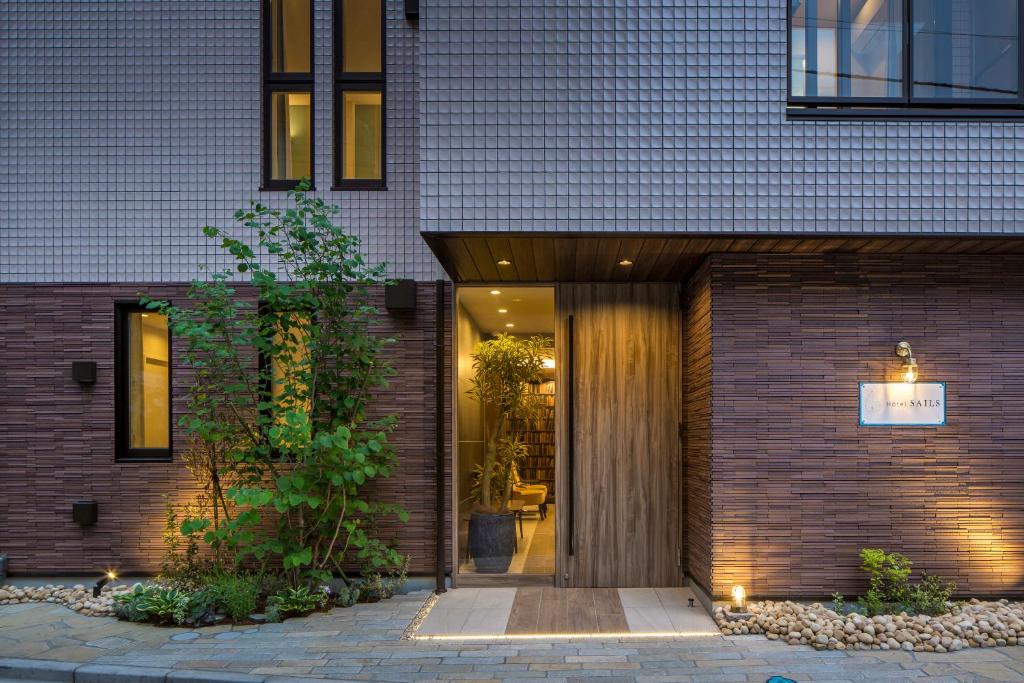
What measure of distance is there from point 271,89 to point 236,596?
15.4ft

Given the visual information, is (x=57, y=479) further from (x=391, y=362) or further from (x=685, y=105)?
(x=685, y=105)

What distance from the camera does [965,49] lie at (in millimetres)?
5734

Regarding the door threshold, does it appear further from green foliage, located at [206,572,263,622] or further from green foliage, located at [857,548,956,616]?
green foliage, located at [857,548,956,616]

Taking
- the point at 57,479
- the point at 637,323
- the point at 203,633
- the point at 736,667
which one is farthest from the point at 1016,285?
the point at 57,479

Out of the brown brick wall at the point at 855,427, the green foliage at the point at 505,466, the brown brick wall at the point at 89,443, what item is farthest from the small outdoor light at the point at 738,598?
the brown brick wall at the point at 89,443

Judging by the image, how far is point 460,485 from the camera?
7.02 meters

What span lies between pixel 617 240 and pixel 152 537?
5.14m

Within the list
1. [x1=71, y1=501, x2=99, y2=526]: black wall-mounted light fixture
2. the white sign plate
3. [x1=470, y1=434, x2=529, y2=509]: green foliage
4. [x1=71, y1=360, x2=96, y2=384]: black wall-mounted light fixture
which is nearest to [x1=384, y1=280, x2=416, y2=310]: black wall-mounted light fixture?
[x1=470, y1=434, x2=529, y2=509]: green foliage

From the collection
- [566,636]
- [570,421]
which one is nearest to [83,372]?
[570,421]

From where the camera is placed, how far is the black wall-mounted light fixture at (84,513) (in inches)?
264

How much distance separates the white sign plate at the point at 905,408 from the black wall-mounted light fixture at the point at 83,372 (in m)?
6.98

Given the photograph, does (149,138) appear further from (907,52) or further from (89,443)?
(907,52)

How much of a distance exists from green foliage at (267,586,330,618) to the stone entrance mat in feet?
3.14

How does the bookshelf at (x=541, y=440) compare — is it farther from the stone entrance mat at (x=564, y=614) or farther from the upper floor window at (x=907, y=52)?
the upper floor window at (x=907, y=52)
